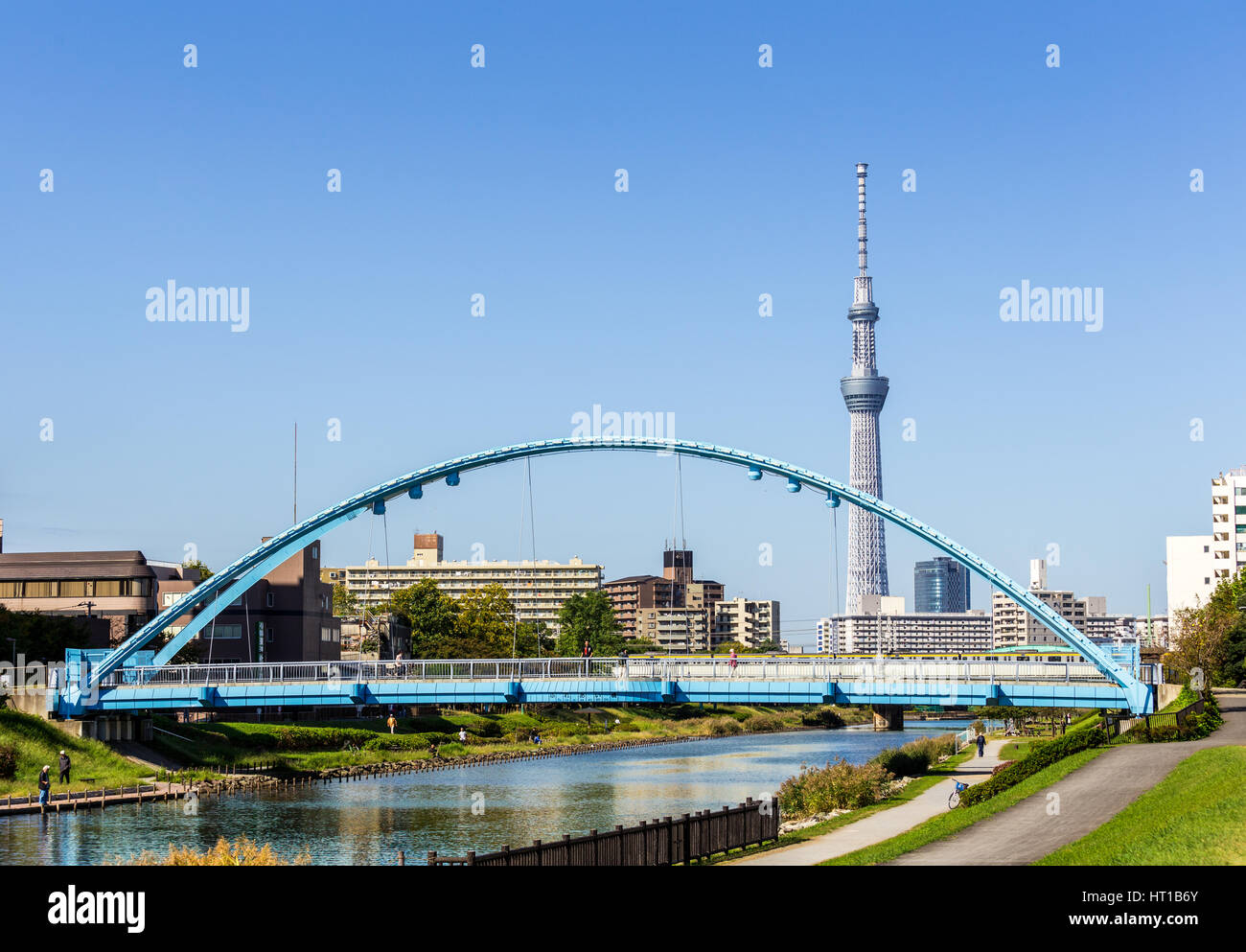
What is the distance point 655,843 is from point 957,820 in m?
9.59

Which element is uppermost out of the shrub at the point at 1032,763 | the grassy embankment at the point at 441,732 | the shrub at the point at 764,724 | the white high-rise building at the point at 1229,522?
the white high-rise building at the point at 1229,522

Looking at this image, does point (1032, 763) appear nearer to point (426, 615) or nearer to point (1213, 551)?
point (426, 615)

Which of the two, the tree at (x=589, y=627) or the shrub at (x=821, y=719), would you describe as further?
the shrub at (x=821, y=719)

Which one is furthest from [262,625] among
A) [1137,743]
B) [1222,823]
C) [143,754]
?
[1222,823]

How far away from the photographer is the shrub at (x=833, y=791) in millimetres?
52281

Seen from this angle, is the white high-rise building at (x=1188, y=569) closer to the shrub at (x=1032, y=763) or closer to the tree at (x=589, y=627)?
the tree at (x=589, y=627)

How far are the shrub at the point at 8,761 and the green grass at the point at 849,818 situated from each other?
3632 centimetres

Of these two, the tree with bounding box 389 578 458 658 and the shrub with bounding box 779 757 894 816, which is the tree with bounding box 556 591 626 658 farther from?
the shrub with bounding box 779 757 894 816

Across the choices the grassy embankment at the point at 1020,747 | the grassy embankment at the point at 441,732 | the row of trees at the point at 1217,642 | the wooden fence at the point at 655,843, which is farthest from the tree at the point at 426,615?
the wooden fence at the point at 655,843

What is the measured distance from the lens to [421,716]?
10138 cm

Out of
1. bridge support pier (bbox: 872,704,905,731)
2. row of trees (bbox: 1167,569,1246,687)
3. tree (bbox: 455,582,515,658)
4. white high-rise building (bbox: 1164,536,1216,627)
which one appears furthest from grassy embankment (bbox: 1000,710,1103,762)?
white high-rise building (bbox: 1164,536,1216,627)

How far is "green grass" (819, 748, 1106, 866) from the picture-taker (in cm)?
3247

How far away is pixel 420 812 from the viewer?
59531mm

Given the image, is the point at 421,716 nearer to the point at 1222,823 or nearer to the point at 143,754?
the point at 143,754
